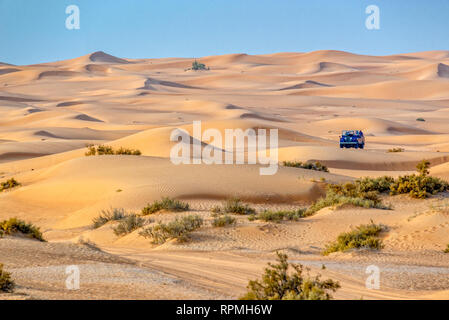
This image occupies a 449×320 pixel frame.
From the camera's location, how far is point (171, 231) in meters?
12.8

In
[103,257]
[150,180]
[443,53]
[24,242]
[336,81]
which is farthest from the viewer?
[443,53]

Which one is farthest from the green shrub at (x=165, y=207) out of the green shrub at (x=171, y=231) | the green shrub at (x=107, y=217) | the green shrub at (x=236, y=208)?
A: the green shrub at (x=171, y=231)

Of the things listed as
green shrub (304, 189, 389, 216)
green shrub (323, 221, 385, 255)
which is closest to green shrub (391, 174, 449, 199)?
green shrub (304, 189, 389, 216)

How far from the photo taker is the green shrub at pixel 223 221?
1388 cm

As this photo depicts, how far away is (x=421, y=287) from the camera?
8617mm

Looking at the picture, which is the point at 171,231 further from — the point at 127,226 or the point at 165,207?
the point at 165,207

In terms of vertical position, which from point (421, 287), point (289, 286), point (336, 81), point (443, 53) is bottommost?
point (421, 287)

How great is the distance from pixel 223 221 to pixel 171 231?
1541 mm

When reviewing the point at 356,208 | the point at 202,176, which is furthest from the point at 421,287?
the point at 202,176

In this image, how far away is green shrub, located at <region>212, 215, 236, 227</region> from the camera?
1388 centimetres

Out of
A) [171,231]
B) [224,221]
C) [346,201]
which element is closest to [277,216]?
[224,221]
